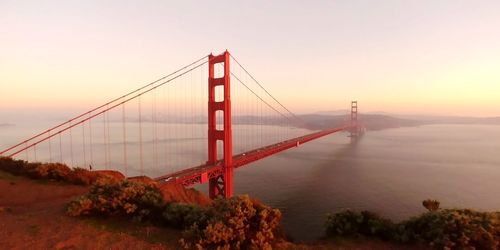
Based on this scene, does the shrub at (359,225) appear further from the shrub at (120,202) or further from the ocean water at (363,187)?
the ocean water at (363,187)

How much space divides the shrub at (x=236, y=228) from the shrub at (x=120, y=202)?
232 centimetres

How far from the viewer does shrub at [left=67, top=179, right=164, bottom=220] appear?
8.67 meters

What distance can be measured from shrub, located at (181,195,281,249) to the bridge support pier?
18.0 metres

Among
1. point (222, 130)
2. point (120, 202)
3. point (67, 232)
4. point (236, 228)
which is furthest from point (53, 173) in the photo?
point (222, 130)

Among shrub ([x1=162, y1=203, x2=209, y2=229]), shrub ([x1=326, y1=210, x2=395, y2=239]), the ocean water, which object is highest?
shrub ([x1=162, y1=203, x2=209, y2=229])

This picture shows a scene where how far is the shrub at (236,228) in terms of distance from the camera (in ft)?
21.4

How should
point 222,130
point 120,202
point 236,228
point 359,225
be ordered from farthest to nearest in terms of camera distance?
point 222,130, point 120,202, point 359,225, point 236,228

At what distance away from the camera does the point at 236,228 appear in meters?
6.71

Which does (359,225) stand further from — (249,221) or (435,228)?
(249,221)

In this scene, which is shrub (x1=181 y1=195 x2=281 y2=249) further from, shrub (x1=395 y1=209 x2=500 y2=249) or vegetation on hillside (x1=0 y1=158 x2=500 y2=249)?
shrub (x1=395 y1=209 x2=500 y2=249)

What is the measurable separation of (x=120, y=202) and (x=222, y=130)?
18.5 m

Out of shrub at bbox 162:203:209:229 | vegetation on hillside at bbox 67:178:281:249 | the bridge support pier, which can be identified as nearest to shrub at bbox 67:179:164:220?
vegetation on hillside at bbox 67:178:281:249

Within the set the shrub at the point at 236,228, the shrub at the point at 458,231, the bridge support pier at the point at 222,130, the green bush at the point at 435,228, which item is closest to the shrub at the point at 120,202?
the shrub at the point at 236,228

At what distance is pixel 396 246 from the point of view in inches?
291
